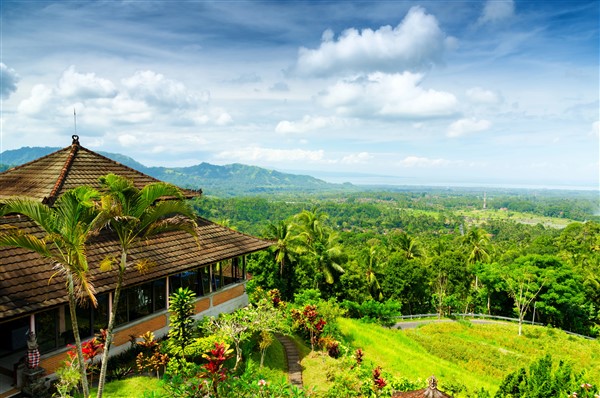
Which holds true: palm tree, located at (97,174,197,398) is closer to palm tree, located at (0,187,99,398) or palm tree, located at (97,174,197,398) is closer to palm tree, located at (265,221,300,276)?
palm tree, located at (0,187,99,398)

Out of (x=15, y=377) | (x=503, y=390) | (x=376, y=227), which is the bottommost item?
(x=376, y=227)

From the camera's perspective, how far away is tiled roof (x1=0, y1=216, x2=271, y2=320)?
8836 millimetres

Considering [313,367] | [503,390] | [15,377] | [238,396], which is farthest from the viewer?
[313,367]

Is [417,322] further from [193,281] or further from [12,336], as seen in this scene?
[12,336]

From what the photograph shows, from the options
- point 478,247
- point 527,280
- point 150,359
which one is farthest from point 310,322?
point 478,247

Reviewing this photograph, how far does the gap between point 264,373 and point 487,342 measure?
869 inches

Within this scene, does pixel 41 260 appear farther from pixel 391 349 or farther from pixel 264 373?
pixel 391 349

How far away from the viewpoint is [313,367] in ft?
47.4

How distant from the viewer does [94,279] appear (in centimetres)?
1029

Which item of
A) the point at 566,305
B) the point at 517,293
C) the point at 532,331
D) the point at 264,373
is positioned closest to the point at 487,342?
the point at 532,331

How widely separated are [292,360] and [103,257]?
781 centimetres

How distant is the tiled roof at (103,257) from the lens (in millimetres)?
8836

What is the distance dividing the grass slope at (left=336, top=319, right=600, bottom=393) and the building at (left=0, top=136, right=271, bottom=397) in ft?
17.6

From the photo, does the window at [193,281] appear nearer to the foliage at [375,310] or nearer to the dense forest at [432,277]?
the dense forest at [432,277]
